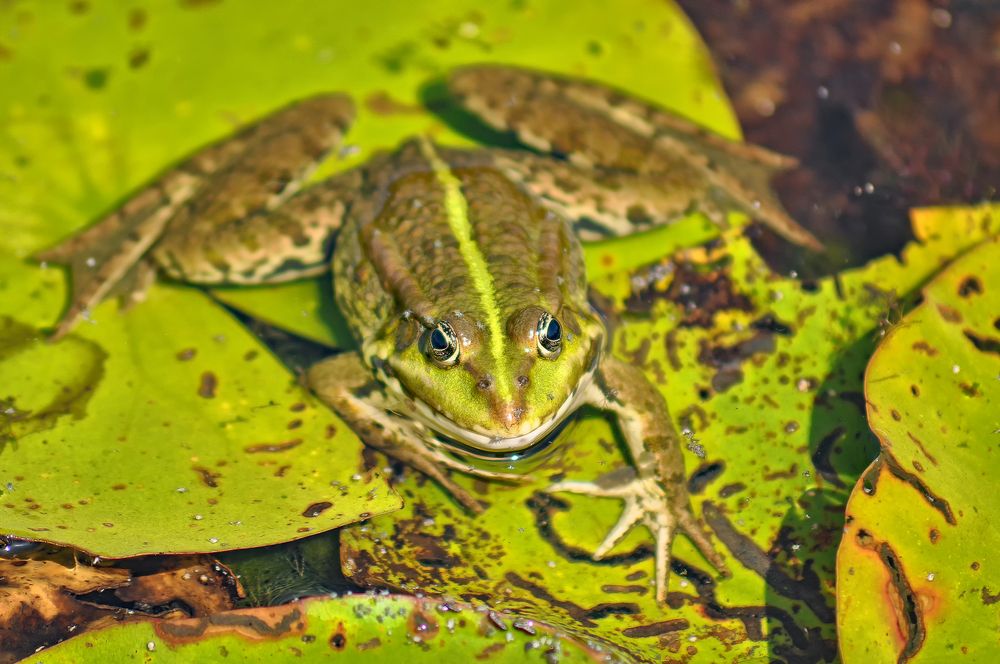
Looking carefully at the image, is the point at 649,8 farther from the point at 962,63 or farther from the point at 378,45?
the point at 962,63

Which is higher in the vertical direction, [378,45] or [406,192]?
[378,45]

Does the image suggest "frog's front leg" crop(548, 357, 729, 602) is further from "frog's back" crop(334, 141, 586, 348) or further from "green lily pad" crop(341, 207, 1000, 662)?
"frog's back" crop(334, 141, 586, 348)

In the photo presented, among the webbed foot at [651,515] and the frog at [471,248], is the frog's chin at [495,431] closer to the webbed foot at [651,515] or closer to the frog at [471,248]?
the frog at [471,248]

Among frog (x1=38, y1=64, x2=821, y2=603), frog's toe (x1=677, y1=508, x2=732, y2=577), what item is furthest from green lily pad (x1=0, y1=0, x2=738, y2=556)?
frog's toe (x1=677, y1=508, x2=732, y2=577)

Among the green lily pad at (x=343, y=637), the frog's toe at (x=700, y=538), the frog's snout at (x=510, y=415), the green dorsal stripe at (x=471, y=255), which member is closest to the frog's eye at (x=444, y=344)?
the green dorsal stripe at (x=471, y=255)

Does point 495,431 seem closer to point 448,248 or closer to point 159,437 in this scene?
point 448,248

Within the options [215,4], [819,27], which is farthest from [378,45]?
[819,27]
